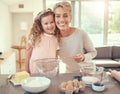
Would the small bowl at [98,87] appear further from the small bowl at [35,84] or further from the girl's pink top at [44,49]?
the girl's pink top at [44,49]

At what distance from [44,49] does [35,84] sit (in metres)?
0.47

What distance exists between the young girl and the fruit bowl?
0.15 metres

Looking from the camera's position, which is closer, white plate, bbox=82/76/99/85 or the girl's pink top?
white plate, bbox=82/76/99/85

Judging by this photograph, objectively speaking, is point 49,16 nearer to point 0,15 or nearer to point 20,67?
point 0,15

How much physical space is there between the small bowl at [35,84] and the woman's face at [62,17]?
1.79 feet

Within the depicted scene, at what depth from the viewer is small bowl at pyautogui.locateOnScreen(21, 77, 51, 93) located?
4.35ft

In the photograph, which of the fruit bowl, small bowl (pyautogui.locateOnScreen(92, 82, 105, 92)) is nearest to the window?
the fruit bowl

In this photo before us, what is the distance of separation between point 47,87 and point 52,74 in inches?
10.0

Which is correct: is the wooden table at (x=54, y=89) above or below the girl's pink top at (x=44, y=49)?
below

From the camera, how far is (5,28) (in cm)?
569

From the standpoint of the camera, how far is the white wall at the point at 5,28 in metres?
5.29

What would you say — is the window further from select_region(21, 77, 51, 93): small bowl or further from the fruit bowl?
select_region(21, 77, 51, 93): small bowl

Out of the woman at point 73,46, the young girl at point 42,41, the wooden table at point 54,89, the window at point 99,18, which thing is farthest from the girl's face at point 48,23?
the window at point 99,18

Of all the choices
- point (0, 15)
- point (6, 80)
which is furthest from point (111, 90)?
point (0, 15)
